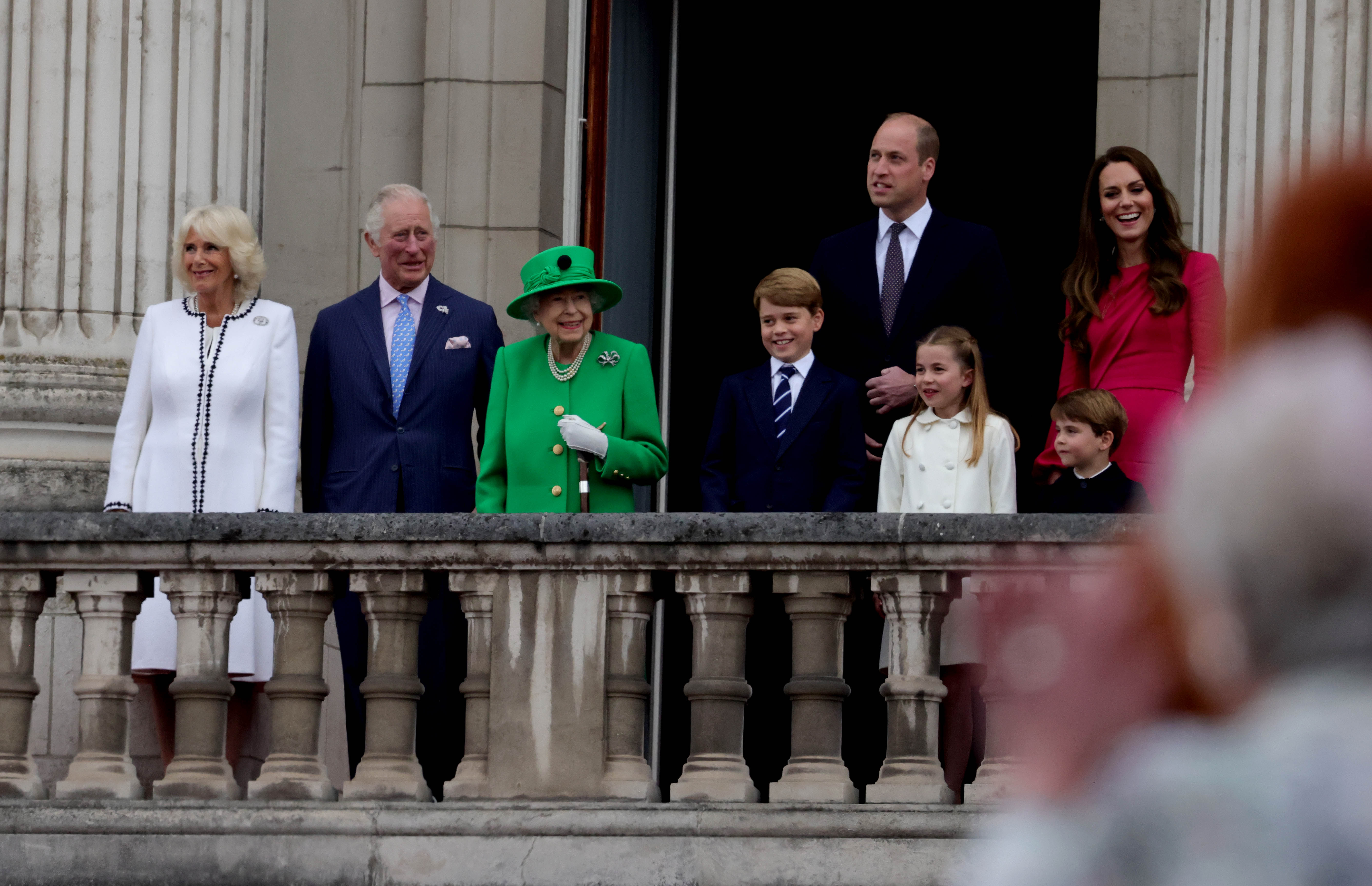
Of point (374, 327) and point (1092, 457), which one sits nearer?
point (1092, 457)

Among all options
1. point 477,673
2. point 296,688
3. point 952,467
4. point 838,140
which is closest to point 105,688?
point 296,688

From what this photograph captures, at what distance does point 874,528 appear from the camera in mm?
6035

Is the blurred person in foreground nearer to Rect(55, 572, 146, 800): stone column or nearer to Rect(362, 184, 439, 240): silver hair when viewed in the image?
Rect(55, 572, 146, 800): stone column

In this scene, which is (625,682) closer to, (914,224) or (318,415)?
(318,415)


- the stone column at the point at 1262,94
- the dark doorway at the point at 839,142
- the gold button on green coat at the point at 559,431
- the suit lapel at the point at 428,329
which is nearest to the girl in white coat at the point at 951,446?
the gold button on green coat at the point at 559,431

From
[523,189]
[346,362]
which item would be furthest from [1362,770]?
[523,189]

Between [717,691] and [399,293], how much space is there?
6.06ft

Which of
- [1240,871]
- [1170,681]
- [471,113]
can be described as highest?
[471,113]

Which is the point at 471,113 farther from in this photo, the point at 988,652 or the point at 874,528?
the point at 988,652

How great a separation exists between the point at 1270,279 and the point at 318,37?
9.01 meters

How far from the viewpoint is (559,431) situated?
6.64 meters

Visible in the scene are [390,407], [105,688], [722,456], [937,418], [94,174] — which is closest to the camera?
[105,688]

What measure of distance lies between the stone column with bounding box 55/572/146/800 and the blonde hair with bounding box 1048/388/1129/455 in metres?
2.71

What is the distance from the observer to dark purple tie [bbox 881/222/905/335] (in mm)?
7066
